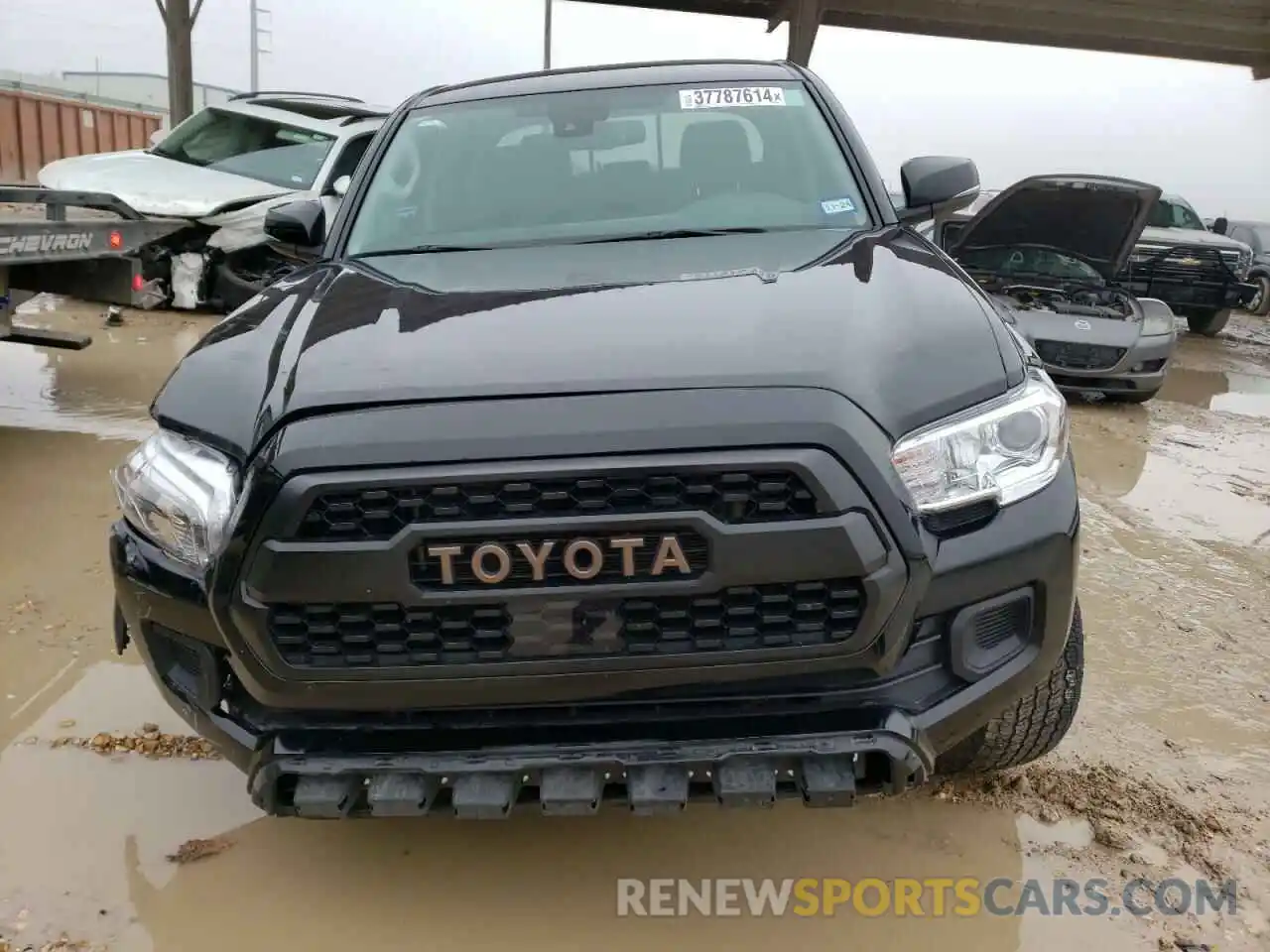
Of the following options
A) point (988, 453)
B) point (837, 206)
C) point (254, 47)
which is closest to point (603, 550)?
point (988, 453)

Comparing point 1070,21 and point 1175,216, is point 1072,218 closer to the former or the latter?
point 1175,216

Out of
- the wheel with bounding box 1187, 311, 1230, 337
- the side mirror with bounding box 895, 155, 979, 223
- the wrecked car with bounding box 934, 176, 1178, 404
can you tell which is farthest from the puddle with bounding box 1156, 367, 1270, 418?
the side mirror with bounding box 895, 155, 979, 223

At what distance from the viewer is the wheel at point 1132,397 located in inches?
291

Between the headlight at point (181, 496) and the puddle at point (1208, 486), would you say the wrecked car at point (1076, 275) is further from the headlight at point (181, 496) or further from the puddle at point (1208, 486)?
the headlight at point (181, 496)

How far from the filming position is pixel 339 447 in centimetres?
166

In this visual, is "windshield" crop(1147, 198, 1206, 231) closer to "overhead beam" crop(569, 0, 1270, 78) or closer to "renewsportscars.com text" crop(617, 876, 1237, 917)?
"overhead beam" crop(569, 0, 1270, 78)

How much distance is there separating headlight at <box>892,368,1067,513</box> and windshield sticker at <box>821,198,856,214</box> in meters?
1.07

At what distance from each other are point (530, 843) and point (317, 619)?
89 centimetres

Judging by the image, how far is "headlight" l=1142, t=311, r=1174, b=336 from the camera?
732 centimetres

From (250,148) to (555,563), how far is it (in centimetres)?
839

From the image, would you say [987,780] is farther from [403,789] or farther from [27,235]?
[27,235]

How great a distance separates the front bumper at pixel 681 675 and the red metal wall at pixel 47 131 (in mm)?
17192

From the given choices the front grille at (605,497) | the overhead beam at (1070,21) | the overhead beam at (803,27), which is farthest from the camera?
the overhead beam at (1070,21)

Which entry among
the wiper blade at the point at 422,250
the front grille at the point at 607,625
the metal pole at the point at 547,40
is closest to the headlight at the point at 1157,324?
the wiper blade at the point at 422,250
